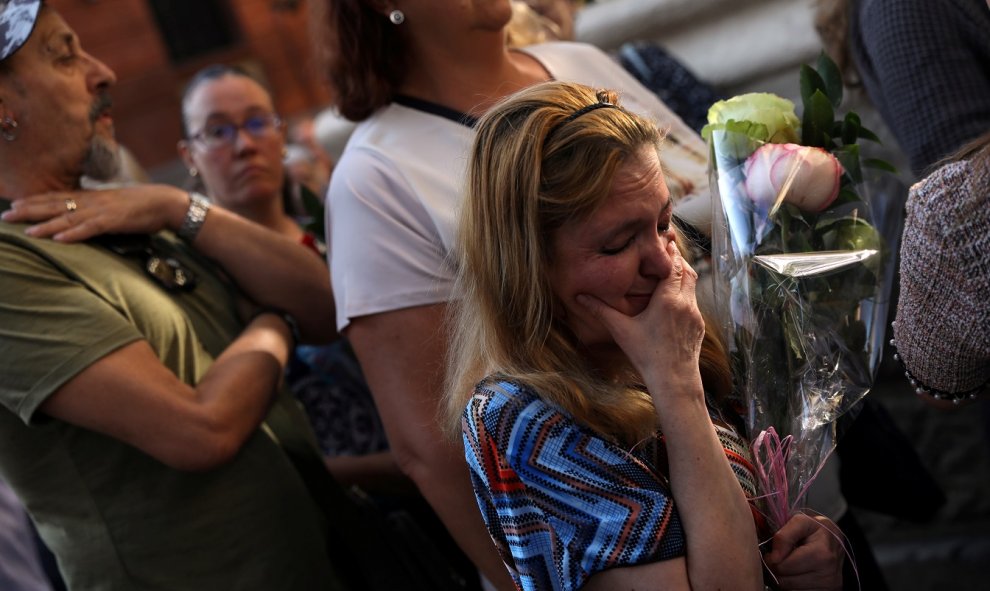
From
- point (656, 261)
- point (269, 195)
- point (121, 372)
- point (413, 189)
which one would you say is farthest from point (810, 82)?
point (269, 195)

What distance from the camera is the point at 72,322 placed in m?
1.74

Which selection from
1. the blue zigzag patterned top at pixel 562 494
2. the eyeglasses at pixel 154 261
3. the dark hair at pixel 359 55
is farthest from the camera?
the eyeglasses at pixel 154 261

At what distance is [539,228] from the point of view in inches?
51.2

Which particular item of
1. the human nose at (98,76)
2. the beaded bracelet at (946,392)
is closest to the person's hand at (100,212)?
the human nose at (98,76)

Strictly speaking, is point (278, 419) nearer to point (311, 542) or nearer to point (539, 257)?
point (311, 542)

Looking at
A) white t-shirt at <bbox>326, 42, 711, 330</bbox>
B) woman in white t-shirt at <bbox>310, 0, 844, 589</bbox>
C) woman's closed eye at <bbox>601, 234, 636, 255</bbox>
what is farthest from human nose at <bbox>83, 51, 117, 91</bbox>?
woman's closed eye at <bbox>601, 234, 636, 255</bbox>

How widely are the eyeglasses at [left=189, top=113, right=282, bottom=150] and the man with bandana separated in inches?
24.8

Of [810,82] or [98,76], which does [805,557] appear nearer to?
[810,82]

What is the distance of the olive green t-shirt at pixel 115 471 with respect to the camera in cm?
172

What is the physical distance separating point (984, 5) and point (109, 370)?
1841mm

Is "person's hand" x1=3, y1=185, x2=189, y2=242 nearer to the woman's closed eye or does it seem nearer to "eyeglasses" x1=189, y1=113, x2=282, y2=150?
"eyeglasses" x1=189, y1=113, x2=282, y2=150

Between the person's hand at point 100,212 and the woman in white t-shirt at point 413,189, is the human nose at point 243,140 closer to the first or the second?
the person's hand at point 100,212

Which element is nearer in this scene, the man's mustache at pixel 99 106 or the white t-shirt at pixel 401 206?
the white t-shirt at pixel 401 206

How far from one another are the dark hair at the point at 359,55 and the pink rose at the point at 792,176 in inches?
31.0
